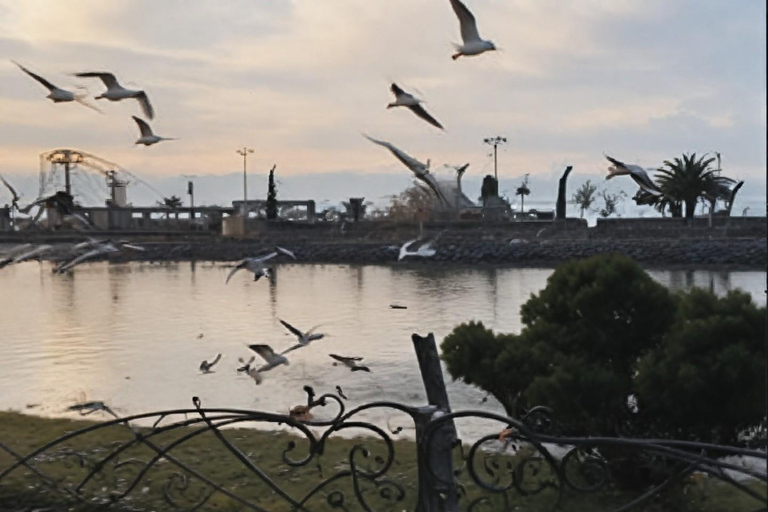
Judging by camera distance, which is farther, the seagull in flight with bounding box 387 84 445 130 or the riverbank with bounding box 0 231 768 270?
the riverbank with bounding box 0 231 768 270

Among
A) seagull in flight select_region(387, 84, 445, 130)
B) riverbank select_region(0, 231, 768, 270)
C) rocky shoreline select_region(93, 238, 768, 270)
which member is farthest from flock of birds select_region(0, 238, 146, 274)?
rocky shoreline select_region(93, 238, 768, 270)

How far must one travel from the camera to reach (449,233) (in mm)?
38656

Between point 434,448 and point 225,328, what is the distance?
10377mm

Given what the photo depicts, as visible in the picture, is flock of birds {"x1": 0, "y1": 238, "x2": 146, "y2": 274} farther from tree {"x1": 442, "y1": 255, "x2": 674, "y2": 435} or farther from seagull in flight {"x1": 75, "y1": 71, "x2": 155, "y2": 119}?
tree {"x1": 442, "y1": 255, "x2": 674, "y2": 435}

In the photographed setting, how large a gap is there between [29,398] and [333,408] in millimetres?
2787

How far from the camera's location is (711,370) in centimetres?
383

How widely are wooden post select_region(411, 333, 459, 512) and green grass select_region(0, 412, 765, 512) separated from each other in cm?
62

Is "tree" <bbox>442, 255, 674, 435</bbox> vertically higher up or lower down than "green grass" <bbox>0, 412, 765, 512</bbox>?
higher up

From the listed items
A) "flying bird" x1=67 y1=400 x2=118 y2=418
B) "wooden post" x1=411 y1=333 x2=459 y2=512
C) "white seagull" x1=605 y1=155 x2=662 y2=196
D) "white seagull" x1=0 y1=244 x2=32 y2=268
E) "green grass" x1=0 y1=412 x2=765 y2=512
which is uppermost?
"white seagull" x1=605 y1=155 x2=662 y2=196

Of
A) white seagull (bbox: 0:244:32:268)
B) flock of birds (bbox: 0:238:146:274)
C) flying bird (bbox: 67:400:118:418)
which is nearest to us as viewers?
flying bird (bbox: 67:400:118:418)

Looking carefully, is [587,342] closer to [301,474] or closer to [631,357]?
[631,357]

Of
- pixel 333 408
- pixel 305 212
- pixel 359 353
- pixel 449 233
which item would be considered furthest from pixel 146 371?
pixel 305 212

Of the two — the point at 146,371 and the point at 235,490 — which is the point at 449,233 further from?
the point at 235,490

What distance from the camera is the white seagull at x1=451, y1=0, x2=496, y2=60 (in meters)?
3.92
